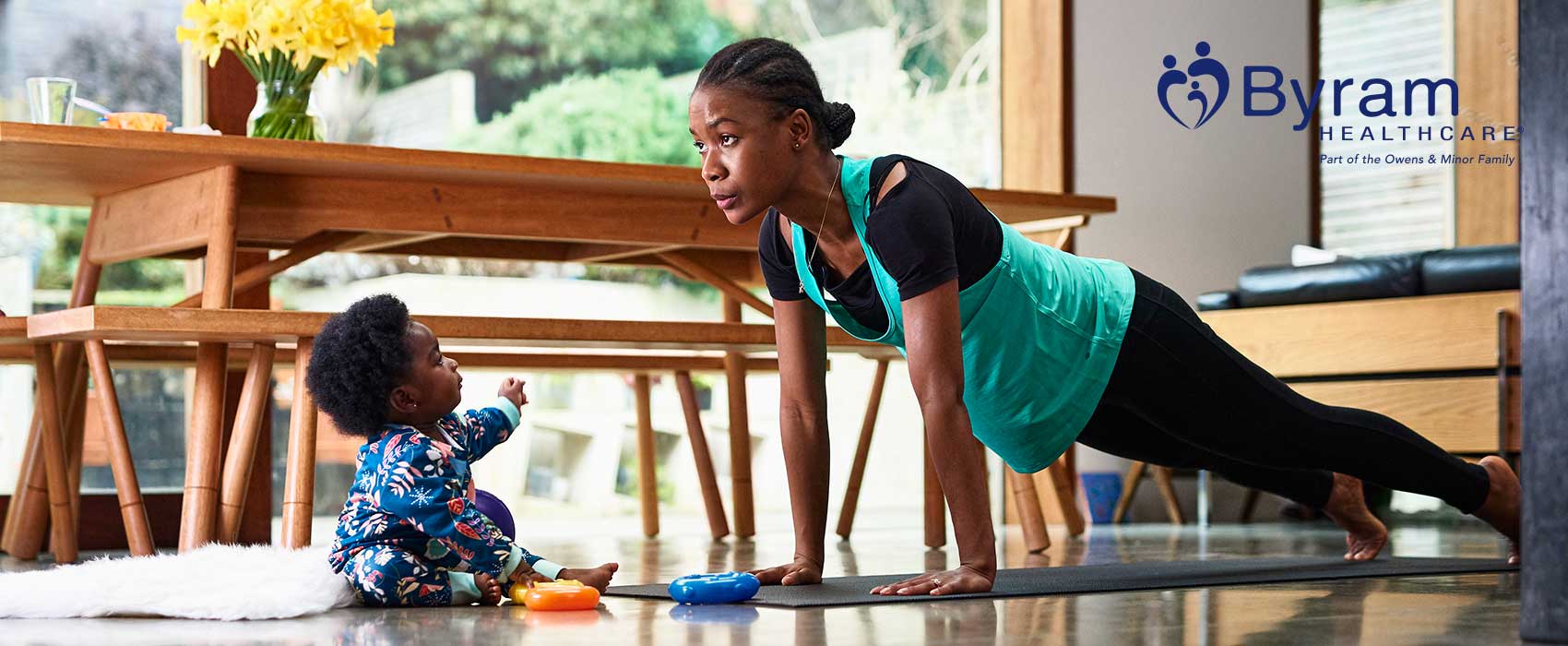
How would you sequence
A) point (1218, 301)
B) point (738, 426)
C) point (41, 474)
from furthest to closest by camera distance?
point (1218, 301)
point (738, 426)
point (41, 474)

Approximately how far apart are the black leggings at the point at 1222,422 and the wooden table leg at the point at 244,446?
54.2 inches

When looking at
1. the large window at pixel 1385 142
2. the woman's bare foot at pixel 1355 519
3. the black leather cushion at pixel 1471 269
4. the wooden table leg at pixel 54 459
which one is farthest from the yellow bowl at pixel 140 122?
the large window at pixel 1385 142

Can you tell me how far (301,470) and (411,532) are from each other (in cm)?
71

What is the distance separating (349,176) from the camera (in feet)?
10.4

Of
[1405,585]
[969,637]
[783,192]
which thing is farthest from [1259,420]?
[969,637]

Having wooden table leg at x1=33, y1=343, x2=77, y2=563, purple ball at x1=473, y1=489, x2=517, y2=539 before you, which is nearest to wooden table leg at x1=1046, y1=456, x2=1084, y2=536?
purple ball at x1=473, y1=489, x2=517, y2=539

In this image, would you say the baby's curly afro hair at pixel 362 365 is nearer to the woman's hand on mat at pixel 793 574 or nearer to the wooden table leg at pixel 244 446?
the woman's hand on mat at pixel 793 574

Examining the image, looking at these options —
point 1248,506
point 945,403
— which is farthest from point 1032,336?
point 1248,506

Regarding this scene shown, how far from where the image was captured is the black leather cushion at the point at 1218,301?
482 cm

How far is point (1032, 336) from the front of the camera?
2270mm

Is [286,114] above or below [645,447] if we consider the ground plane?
above

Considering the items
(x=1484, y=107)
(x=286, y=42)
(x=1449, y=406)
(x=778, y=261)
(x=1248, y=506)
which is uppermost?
(x=1484, y=107)

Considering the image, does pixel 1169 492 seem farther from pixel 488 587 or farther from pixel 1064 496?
pixel 488 587

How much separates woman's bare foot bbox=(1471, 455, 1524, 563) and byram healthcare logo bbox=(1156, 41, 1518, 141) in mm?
2852
